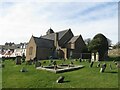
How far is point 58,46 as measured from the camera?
62594 millimetres

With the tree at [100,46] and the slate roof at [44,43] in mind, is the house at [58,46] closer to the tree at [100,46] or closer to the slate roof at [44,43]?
the slate roof at [44,43]

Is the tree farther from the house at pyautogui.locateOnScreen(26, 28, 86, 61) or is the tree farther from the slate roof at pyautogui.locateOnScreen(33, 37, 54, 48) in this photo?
the slate roof at pyautogui.locateOnScreen(33, 37, 54, 48)

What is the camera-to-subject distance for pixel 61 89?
15469 mm

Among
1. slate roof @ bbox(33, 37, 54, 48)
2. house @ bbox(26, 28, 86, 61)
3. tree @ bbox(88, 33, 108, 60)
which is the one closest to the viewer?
tree @ bbox(88, 33, 108, 60)

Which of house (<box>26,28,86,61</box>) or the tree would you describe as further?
house (<box>26,28,86,61</box>)

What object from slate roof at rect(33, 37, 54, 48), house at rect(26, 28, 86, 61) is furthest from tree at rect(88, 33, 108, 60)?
slate roof at rect(33, 37, 54, 48)

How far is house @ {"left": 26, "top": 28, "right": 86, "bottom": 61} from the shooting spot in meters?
59.4

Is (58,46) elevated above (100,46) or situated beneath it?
elevated above

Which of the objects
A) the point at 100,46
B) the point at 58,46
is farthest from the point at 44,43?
the point at 100,46

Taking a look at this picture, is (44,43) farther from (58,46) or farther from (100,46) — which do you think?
(100,46)

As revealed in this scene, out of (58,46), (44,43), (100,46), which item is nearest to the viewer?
(100,46)

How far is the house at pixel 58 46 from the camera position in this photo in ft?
195

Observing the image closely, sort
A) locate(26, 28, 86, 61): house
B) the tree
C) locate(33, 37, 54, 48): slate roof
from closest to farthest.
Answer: the tree < locate(26, 28, 86, 61): house < locate(33, 37, 54, 48): slate roof

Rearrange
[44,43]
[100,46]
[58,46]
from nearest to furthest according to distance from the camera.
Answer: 1. [100,46]
2. [58,46]
3. [44,43]
